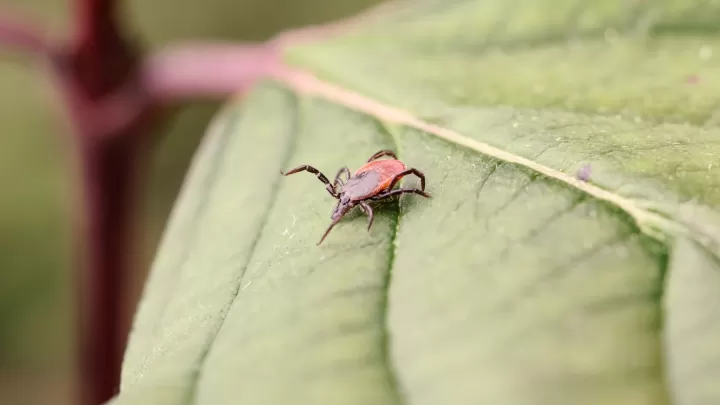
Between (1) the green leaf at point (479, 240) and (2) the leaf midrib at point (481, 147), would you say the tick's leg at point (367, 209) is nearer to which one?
(1) the green leaf at point (479, 240)

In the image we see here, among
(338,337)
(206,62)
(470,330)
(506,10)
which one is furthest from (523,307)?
(206,62)

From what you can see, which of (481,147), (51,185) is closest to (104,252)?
(481,147)

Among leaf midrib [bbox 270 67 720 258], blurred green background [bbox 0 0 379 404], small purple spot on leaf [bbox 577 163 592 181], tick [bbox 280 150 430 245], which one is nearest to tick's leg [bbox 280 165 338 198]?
tick [bbox 280 150 430 245]

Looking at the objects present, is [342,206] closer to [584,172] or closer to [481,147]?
[481,147]

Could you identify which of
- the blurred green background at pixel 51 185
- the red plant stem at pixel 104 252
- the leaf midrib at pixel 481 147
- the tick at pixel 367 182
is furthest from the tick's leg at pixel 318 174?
the blurred green background at pixel 51 185

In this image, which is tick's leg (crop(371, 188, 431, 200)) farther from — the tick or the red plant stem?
the red plant stem
